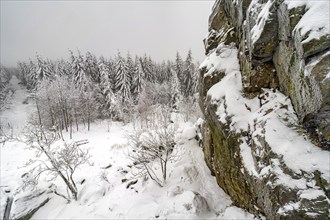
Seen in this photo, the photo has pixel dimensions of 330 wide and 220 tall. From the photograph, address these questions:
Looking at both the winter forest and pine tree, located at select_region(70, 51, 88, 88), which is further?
pine tree, located at select_region(70, 51, 88, 88)

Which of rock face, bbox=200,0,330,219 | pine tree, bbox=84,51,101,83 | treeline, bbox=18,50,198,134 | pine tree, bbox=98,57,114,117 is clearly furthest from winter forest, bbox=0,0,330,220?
pine tree, bbox=84,51,101,83

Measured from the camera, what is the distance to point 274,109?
808 cm

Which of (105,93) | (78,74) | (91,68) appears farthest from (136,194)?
(91,68)

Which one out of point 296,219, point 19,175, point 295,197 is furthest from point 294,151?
point 19,175

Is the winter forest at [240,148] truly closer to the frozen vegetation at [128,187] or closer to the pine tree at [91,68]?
the frozen vegetation at [128,187]

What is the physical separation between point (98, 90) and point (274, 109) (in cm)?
4126

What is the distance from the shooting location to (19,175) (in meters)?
19.3

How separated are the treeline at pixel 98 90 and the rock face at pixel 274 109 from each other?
29.6 metres

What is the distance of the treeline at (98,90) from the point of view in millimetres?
35625

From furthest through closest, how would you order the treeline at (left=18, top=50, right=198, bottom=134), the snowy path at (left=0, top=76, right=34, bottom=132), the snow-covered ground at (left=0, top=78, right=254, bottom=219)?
1. the snowy path at (left=0, top=76, right=34, bottom=132)
2. the treeline at (left=18, top=50, right=198, bottom=134)
3. the snow-covered ground at (left=0, top=78, right=254, bottom=219)

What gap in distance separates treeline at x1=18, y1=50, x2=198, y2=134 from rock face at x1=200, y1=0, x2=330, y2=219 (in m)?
29.6

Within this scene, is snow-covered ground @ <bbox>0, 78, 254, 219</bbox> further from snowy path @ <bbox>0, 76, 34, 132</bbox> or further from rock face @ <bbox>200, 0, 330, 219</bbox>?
snowy path @ <bbox>0, 76, 34, 132</bbox>

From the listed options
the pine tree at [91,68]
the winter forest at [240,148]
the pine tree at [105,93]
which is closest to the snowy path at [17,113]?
the pine tree at [91,68]

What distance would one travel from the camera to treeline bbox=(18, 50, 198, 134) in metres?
35.6
